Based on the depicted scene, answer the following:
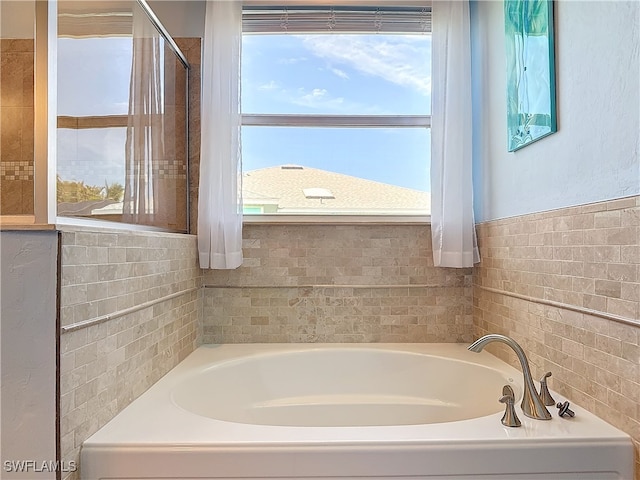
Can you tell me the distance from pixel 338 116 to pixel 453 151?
26.4 inches

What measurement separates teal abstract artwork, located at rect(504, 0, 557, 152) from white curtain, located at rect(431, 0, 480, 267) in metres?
0.32

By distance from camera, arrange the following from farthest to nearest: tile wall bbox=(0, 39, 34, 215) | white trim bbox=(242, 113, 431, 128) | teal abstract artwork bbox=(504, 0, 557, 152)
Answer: white trim bbox=(242, 113, 431, 128) < tile wall bbox=(0, 39, 34, 215) < teal abstract artwork bbox=(504, 0, 557, 152)

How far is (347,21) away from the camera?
2.43 m

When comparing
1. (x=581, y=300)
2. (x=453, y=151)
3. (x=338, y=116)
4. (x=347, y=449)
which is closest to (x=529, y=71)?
(x=453, y=151)

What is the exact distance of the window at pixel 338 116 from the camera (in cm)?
244

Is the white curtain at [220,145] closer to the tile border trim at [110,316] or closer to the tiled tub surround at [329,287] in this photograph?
the tiled tub surround at [329,287]

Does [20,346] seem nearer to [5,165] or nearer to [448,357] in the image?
[5,165]

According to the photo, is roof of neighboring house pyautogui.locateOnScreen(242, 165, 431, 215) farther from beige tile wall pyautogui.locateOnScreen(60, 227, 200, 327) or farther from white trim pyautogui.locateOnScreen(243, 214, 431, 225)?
beige tile wall pyautogui.locateOnScreen(60, 227, 200, 327)

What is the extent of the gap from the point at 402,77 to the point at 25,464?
2.36m

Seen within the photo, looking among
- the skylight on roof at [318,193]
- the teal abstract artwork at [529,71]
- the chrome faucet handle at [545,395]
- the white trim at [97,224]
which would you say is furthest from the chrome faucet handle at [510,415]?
the skylight on roof at [318,193]

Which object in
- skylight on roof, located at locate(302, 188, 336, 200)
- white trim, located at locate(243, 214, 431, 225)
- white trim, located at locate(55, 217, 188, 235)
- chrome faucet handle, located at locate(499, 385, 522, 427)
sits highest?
skylight on roof, located at locate(302, 188, 336, 200)

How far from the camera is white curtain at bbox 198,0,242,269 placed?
2182 mm

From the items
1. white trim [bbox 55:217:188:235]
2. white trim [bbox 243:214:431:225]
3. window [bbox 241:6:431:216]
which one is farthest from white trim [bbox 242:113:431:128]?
→ white trim [bbox 55:217:188:235]

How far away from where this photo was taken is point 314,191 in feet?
8.03
